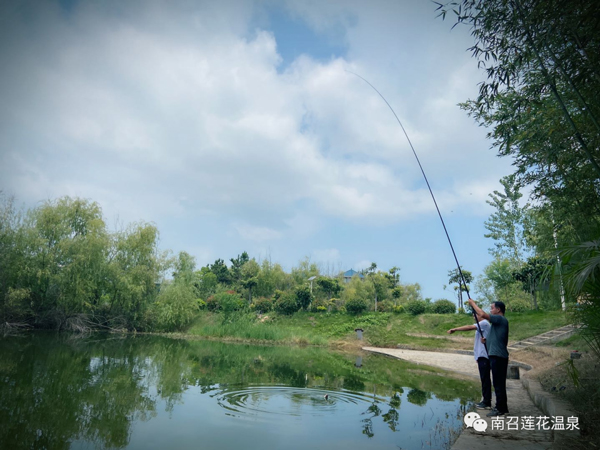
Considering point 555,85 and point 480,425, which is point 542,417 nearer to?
point 480,425

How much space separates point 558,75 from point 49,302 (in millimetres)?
28724

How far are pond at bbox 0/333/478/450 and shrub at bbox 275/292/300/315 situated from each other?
2151 cm

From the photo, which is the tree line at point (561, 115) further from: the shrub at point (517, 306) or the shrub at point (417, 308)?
the shrub at point (417, 308)

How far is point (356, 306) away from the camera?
30.1 meters

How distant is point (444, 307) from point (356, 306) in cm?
688

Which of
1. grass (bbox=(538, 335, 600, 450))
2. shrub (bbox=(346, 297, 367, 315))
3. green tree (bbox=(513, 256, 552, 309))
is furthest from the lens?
shrub (bbox=(346, 297, 367, 315))

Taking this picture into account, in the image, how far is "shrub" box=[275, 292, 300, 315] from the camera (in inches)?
1281

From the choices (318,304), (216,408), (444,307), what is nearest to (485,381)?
(216,408)

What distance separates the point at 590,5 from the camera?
143 inches

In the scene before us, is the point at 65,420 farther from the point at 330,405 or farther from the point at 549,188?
the point at 549,188

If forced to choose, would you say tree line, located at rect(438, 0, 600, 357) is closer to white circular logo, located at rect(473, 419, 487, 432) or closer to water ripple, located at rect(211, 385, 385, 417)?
white circular logo, located at rect(473, 419, 487, 432)

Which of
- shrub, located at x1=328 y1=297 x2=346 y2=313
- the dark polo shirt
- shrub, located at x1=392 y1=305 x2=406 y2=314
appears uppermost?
shrub, located at x1=328 y1=297 x2=346 y2=313

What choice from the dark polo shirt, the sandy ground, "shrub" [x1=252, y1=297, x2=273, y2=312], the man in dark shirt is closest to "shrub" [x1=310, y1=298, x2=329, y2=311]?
"shrub" [x1=252, y1=297, x2=273, y2=312]

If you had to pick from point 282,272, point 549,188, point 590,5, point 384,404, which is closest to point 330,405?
point 384,404
